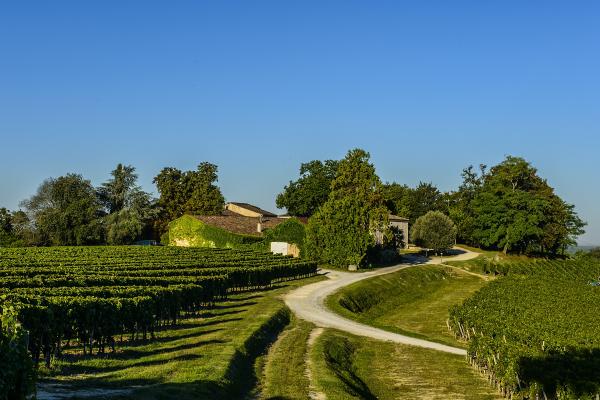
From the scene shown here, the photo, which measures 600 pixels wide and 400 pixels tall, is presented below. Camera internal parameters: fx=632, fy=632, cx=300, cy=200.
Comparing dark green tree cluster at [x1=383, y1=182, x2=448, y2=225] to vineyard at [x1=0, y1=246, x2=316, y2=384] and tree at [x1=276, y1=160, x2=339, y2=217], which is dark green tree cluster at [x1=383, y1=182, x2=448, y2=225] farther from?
vineyard at [x1=0, y1=246, x2=316, y2=384]

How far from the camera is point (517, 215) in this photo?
11250 centimetres

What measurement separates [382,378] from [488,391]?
4945 millimetres

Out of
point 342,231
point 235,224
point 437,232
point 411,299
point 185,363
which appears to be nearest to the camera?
point 185,363

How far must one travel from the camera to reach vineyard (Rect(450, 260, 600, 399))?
24844mm

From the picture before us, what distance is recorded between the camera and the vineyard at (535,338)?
2484cm

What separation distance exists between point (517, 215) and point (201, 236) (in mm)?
56020

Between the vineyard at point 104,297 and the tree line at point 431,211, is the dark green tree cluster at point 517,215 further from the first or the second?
the vineyard at point 104,297

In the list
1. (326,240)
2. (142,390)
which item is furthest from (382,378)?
(326,240)

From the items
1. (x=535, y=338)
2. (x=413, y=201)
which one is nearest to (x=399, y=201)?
(x=413, y=201)

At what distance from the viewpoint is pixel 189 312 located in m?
43.0

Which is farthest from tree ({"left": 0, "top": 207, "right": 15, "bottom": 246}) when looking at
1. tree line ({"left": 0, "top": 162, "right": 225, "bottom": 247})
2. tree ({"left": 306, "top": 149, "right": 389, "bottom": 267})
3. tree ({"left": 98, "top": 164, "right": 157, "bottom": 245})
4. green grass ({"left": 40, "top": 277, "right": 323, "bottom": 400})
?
green grass ({"left": 40, "top": 277, "right": 323, "bottom": 400})

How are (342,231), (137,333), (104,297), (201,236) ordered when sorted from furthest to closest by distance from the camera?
(201,236), (342,231), (104,297), (137,333)

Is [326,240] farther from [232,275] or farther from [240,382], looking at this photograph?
[240,382]

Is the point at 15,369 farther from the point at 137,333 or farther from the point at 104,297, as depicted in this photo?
the point at 104,297
